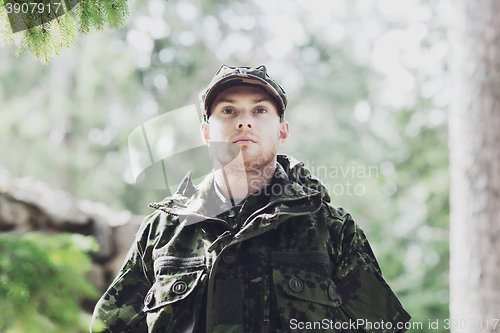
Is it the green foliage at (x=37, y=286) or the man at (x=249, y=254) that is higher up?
the man at (x=249, y=254)

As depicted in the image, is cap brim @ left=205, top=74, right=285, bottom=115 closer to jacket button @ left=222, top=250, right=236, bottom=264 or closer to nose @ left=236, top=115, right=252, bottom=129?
nose @ left=236, top=115, right=252, bottom=129

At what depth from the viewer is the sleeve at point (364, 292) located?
1.80 metres

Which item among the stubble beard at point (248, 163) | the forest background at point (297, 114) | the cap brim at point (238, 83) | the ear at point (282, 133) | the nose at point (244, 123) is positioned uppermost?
the forest background at point (297, 114)

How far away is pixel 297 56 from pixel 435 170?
16.2ft

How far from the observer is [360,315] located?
5.89 feet

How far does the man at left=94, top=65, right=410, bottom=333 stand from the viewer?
1.76 metres

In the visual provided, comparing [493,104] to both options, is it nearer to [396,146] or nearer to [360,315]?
[360,315]

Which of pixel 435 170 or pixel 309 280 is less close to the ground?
pixel 435 170

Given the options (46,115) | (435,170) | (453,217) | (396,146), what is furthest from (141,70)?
(453,217)

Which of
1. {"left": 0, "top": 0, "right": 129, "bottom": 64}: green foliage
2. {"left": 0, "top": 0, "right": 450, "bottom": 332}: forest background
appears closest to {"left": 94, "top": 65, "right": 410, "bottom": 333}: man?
{"left": 0, "top": 0, "right": 129, "bottom": 64}: green foliage

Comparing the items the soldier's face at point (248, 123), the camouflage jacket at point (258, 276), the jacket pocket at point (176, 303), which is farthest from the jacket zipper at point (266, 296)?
the soldier's face at point (248, 123)

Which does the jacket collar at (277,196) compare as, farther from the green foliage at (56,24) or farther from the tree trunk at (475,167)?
the tree trunk at (475,167)

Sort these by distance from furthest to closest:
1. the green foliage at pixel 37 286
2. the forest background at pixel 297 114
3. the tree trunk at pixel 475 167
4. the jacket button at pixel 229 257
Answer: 1. the forest background at pixel 297 114
2. the tree trunk at pixel 475 167
3. the jacket button at pixel 229 257
4. the green foliage at pixel 37 286

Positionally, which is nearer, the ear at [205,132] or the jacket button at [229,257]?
the jacket button at [229,257]
